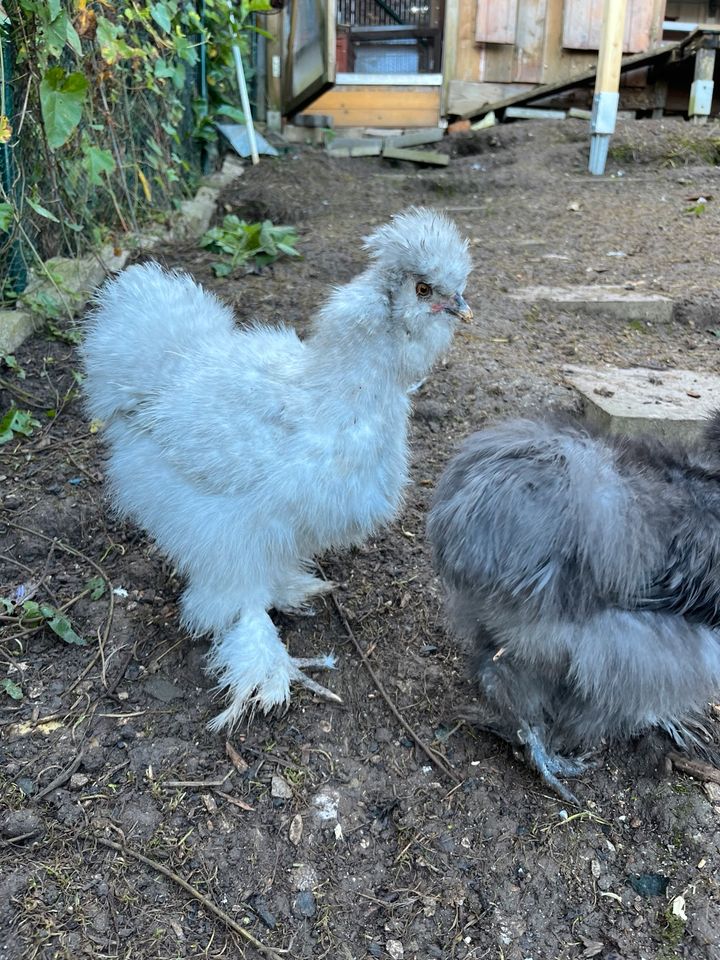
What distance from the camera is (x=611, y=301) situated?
4.23 meters

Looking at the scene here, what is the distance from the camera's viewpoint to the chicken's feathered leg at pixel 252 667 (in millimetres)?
2123

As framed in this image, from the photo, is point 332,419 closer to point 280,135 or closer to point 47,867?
point 47,867

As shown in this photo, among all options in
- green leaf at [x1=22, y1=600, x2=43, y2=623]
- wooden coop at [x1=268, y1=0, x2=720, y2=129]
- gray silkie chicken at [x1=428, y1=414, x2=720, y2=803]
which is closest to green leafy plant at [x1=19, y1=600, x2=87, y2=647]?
green leaf at [x1=22, y1=600, x2=43, y2=623]

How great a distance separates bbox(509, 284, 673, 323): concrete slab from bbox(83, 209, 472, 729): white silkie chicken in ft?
8.00

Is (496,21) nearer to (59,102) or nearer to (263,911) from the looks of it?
(59,102)

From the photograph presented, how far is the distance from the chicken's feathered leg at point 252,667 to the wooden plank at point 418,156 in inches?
293

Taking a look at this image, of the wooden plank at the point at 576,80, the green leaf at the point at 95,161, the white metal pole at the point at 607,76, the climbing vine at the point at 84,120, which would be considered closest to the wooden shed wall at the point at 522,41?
the wooden plank at the point at 576,80

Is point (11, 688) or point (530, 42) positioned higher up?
point (530, 42)

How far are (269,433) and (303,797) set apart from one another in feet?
3.03

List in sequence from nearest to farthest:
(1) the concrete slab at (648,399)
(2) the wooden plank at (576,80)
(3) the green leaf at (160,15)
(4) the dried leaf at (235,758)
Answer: (4) the dried leaf at (235,758) < (1) the concrete slab at (648,399) < (3) the green leaf at (160,15) < (2) the wooden plank at (576,80)

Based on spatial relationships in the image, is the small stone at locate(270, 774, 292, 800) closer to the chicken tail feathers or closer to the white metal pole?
the chicken tail feathers

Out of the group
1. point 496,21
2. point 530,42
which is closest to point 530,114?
point 530,42

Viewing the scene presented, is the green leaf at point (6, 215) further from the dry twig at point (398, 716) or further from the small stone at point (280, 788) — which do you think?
the small stone at point (280, 788)

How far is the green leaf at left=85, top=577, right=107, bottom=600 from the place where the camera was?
2533mm
